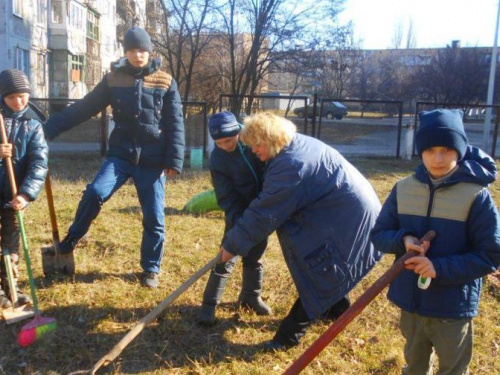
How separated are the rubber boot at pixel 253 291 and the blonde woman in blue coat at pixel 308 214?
0.59m

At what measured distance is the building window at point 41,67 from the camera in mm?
23734

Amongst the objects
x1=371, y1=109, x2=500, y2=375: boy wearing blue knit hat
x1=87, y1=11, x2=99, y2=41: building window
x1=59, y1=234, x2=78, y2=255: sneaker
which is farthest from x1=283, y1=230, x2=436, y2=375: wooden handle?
x1=87, y1=11, x2=99, y2=41: building window

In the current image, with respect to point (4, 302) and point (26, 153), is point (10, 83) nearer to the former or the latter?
point (26, 153)

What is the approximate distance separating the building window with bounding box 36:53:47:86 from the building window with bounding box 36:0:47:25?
1506mm

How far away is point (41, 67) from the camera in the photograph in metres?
24.1

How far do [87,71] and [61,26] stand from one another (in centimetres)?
467

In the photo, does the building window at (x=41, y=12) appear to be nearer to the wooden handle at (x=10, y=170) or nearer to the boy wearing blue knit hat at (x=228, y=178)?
the wooden handle at (x=10, y=170)

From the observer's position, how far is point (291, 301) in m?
3.85

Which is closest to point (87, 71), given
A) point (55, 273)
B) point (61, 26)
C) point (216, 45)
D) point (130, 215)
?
point (61, 26)

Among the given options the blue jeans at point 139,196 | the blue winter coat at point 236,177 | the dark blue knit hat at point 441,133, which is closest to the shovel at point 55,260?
the blue jeans at point 139,196

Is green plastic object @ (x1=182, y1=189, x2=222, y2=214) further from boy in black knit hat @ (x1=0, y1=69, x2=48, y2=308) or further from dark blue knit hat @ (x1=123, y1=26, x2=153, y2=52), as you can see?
boy in black knit hat @ (x1=0, y1=69, x2=48, y2=308)

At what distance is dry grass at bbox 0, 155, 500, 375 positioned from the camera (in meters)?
3.00

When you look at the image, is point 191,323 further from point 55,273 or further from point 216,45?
point 216,45

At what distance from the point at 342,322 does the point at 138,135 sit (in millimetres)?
2318
